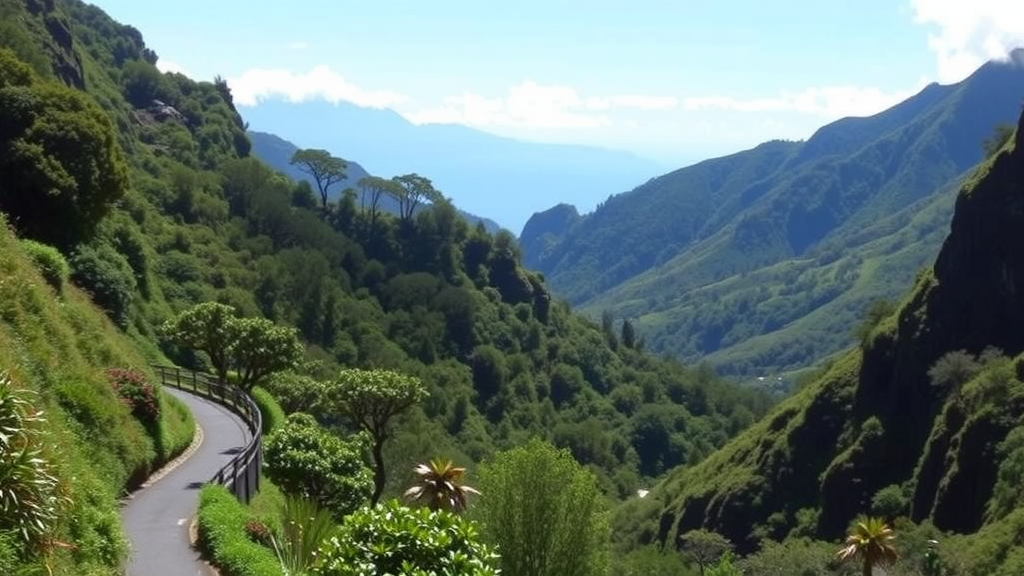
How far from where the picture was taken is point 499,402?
6673 inches

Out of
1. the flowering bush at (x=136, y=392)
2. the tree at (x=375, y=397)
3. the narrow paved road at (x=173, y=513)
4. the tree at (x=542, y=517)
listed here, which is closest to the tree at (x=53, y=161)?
the narrow paved road at (x=173, y=513)

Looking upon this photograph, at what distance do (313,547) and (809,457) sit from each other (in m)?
111

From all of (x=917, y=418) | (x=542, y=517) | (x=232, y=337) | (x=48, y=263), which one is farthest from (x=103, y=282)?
(x=917, y=418)

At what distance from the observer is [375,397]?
157ft

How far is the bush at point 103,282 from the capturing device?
51.2m

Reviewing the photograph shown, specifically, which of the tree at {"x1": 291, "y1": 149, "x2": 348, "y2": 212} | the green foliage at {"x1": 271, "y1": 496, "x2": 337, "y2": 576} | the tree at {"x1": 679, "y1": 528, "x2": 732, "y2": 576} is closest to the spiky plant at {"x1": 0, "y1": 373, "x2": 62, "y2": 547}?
the green foliage at {"x1": 271, "y1": 496, "x2": 337, "y2": 576}

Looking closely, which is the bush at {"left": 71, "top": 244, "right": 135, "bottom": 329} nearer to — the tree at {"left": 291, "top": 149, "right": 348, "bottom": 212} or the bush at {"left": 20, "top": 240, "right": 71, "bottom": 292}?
the bush at {"left": 20, "top": 240, "right": 71, "bottom": 292}

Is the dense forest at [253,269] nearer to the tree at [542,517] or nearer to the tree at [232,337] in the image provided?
the tree at [232,337]

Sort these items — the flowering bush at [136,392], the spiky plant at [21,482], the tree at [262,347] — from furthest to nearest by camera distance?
the tree at [262,347]
the flowering bush at [136,392]
the spiky plant at [21,482]

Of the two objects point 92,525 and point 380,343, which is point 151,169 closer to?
point 380,343

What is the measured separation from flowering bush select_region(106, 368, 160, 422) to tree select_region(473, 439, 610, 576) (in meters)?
18.6

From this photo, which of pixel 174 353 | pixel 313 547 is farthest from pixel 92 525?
pixel 174 353

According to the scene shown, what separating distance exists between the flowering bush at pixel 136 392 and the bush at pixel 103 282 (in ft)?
61.9

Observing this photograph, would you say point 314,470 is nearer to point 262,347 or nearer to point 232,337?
point 262,347
